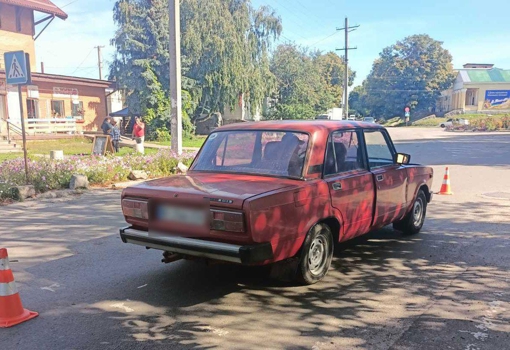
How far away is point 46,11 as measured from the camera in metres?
28.8

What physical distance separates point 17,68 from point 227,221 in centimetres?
756

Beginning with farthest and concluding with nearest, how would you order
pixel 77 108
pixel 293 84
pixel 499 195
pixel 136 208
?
pixel 293 84 → pixel 77 108 → pixel 499 195 → pixel 136 208

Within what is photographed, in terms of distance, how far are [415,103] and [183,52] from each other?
62761mm

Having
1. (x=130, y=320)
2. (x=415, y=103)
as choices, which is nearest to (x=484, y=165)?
(x=130, y=320)

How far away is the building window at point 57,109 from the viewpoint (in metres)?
28.9

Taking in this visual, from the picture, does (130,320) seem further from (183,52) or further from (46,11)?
(46,11)

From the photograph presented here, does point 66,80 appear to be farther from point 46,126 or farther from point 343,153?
point 343,153

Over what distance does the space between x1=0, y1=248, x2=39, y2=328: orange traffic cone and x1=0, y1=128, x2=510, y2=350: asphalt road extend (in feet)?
0.40

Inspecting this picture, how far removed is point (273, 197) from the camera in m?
3.87

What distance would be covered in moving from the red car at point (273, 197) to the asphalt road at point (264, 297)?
1.45 feet

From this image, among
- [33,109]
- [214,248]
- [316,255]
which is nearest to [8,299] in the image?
[214,248]

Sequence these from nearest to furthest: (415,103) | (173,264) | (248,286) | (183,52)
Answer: (248,286), (173,264), (183,52), (415,103)

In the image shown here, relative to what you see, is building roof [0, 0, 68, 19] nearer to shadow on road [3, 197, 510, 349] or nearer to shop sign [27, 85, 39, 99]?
shop sign [27, 85, 39, 99]

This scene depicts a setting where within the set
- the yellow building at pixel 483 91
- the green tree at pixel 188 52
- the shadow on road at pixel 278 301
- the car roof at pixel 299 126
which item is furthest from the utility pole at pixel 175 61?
the yellow building at pixel 483 91
